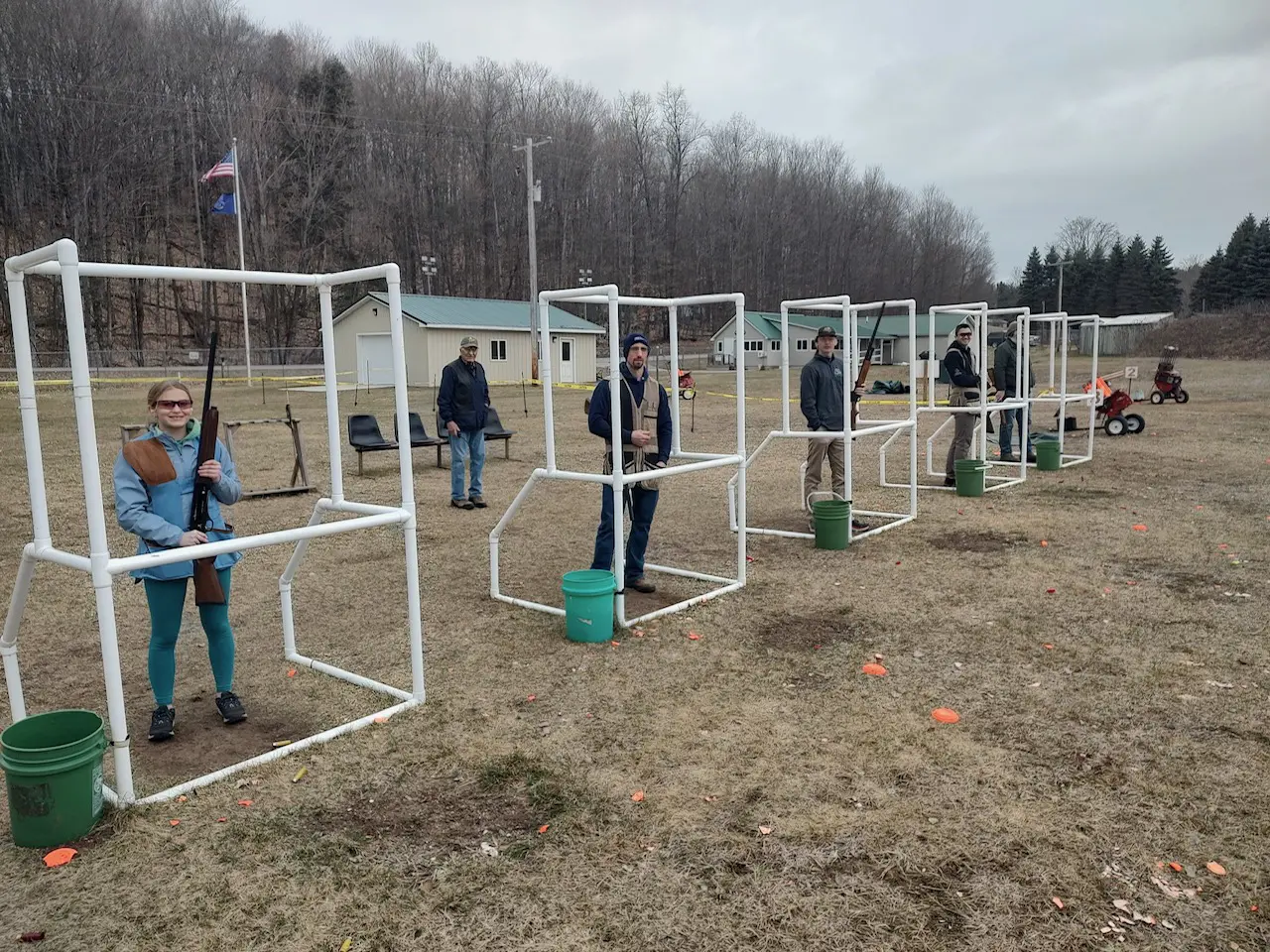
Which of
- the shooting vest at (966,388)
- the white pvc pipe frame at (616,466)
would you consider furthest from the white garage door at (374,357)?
the white pvc pipe frame at (616,466)

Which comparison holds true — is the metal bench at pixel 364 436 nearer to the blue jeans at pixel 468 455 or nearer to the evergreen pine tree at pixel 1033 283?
the blue jeans at pixel 468 455

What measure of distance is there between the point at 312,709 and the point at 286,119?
58.5 meters

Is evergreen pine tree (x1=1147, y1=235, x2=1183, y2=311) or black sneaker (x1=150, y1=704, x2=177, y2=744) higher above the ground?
evergreen pine tree (x1=1147, y1=235, x2=1183, y2=311)

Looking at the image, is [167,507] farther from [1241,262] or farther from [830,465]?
[1241,262]

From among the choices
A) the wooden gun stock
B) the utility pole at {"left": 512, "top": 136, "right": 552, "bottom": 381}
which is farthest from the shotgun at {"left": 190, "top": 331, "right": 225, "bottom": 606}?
the utility pole at {"left": 512, "top": 136, "right": 552, "bottom": 381}

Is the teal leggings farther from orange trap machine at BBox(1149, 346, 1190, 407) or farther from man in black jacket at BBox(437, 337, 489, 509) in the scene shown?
orange trap machine at BBox(1149, 346, 1190, 407)

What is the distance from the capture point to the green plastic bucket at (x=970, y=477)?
1048 cm

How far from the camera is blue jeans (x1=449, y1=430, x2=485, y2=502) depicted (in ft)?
33.2

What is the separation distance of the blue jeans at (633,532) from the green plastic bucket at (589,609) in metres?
0.69

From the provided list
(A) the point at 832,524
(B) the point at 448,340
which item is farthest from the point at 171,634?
(B) the point at 448,340

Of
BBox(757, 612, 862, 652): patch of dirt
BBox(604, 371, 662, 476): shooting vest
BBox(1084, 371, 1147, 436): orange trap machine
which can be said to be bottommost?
BBox(757, 612, 862, 652): patch of dirt

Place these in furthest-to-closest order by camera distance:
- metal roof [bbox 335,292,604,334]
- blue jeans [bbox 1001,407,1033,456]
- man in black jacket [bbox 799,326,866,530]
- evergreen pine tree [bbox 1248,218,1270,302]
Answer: evergreen pine tree [bbox 1248,218,1270,302] → metal roof [bbox 335,292,604,334] → blue jeans [bbox 1001,407,1033,456] → man in black jacket [bbox 799,326,866,530]

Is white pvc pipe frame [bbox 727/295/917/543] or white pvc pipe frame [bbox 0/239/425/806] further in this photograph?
white pvc pipe frame [bbox 727/295/917/543]

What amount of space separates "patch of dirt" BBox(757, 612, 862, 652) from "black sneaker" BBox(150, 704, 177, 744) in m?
3.22
